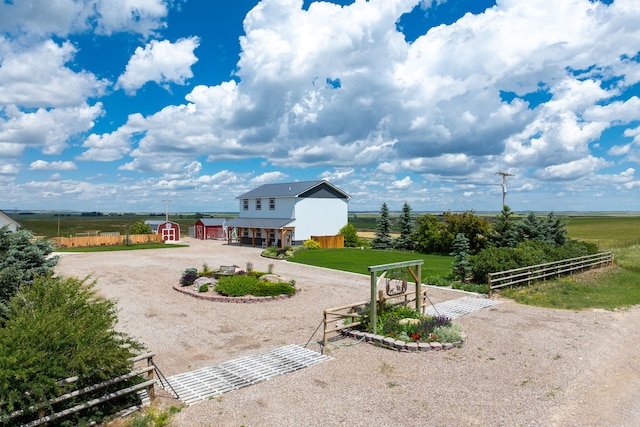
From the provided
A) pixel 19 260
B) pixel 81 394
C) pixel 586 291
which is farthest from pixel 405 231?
pixel 81 394

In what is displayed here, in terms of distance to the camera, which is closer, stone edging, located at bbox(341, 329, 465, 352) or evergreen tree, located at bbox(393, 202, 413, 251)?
stone edging, located at bbox(341, 329, 465, 352)

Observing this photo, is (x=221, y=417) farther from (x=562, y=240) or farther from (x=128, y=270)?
(x=562, y=240)

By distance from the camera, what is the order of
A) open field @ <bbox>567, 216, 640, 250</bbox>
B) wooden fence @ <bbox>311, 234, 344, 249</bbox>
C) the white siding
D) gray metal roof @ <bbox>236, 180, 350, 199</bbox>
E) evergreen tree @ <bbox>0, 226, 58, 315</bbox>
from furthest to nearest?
gray metal roof @ <bbox>236, 180, 350, 199</bbox>
wooden fence @ <bbox>311, 234, 344, 249</bbox>
the white siding
open field @ <bbox>567, 216, 640, 250</bbox>
evergreen tree @ <bbox>0, 226, 58, 315</bbox>

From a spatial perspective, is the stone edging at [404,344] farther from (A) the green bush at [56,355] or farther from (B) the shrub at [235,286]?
(B) the shrub at [235,286]

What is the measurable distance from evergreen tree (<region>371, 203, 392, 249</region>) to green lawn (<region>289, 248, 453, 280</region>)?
7663 millimetres

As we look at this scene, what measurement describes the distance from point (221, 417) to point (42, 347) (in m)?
3.10

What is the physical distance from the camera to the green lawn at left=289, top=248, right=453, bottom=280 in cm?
2556

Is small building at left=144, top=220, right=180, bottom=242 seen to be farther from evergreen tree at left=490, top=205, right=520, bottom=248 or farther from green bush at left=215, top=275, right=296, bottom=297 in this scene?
evergreen tree at left=490, top=205, right=520, bottom=248

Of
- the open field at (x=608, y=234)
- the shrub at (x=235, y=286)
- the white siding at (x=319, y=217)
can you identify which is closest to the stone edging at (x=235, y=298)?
the shrub at (x=235, y=286)

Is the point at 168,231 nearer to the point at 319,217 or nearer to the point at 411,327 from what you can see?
the point at 319,217

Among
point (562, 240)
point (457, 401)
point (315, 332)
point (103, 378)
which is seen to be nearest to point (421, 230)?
point (562, 240)

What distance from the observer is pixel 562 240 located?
A: 30.2m

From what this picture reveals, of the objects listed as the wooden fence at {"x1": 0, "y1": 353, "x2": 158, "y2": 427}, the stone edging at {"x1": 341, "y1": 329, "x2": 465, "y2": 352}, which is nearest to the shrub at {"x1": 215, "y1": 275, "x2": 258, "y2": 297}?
the stone edging at {"x1": 341, "y1": 329, "x2": 465, "y2": 352}

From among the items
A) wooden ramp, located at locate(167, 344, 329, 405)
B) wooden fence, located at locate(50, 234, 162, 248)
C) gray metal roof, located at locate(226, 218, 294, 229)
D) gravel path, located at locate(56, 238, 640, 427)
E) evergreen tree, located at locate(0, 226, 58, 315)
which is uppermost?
gray metal roof, located at locate(226, 218, 294, 229)
